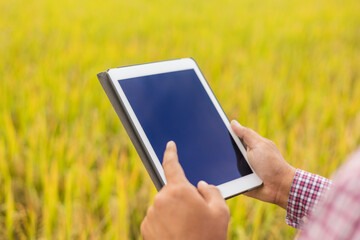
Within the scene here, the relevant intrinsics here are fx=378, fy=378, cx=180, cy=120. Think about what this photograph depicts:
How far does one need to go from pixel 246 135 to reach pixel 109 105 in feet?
3.47

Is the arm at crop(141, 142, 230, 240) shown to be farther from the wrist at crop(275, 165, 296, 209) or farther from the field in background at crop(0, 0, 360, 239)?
the field in background at crop(0, 0, 360, 239)

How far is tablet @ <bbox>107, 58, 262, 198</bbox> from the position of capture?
61 centimetres

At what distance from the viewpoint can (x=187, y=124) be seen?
25.9 inches

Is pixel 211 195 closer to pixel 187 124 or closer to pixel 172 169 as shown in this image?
pixel 172 169

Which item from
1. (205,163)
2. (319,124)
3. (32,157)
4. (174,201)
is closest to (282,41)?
(319,124)

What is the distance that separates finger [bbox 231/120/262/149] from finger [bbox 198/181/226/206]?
0.23 metres

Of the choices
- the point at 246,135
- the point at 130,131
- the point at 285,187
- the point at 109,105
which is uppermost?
the point at 130,131

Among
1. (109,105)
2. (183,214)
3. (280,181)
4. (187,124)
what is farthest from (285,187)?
(109,105)

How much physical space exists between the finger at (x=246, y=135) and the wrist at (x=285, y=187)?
88 mm

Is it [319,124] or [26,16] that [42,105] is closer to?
[319,124]

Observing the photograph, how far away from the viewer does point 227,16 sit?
397 cm

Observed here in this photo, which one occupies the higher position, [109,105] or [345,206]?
Answer: [345,206]

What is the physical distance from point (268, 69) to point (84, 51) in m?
1.12

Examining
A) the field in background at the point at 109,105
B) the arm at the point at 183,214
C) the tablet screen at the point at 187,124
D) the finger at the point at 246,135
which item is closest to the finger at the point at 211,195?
the arm at the point at 183,214
